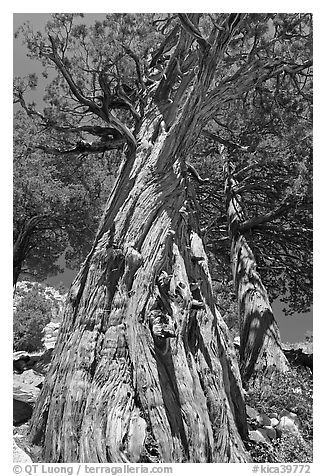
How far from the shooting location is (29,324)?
10.3 metres

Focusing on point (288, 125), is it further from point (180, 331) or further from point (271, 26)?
point (180, 331)

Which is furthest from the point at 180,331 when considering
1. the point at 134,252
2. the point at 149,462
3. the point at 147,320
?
the point at 149,462

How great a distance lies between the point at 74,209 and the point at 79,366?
27.6 feet

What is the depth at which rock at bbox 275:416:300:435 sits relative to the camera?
548cm

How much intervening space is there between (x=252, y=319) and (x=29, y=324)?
5014mm

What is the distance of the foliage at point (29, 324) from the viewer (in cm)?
1008

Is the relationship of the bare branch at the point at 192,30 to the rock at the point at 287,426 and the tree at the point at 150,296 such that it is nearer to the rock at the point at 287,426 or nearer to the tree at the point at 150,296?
the tree at the point at 150,296

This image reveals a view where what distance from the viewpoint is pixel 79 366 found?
13.4 feet

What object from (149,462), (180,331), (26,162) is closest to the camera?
(149,462)

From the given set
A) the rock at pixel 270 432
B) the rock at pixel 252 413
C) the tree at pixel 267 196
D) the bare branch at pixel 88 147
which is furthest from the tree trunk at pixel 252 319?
the bare branch at pixel 88 147

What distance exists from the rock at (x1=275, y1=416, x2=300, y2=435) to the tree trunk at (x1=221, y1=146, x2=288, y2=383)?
1.80 meters

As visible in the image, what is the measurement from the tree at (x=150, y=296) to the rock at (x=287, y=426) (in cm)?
87

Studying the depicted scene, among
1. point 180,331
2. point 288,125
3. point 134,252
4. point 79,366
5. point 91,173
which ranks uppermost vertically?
point 91,173
